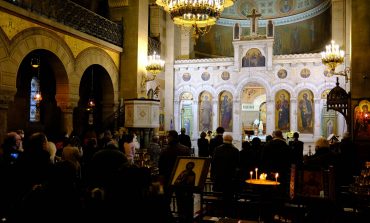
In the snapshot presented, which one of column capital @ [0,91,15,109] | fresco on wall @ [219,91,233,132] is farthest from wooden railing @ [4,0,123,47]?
fresco on wall @ [219,91,233,132]

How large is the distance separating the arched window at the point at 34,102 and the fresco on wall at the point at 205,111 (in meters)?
10.8

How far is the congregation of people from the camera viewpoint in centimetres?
345

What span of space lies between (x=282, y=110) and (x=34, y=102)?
13.7 m

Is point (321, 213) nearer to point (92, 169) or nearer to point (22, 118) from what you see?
point (92, 169)

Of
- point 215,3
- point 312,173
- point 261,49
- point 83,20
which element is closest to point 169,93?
point 261,49

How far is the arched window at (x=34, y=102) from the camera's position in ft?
52.9

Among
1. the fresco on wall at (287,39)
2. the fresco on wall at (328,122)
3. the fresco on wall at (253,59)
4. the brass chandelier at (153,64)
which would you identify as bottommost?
the fresco on wall at (328,122)

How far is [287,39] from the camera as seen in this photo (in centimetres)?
2786

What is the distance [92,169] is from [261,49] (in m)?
19.3

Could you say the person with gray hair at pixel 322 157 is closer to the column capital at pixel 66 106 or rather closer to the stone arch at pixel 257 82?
the column capital at pixel 66 106

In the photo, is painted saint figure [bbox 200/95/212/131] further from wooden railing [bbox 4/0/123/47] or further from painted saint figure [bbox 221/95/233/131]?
wooden railing [bbox 4/0/123/47]

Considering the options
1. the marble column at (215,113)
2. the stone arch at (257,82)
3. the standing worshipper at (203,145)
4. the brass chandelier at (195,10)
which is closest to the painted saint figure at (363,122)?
the standing worshipper at (203,145)

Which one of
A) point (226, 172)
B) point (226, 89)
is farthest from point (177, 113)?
point (226, 172)

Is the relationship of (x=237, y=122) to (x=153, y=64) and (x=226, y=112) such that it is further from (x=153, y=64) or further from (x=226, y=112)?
(x=153, y=64)
